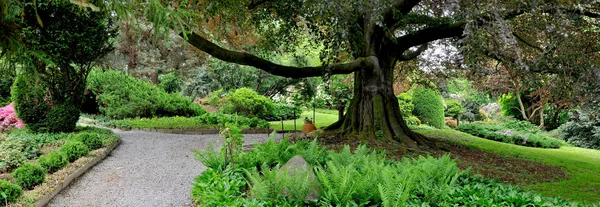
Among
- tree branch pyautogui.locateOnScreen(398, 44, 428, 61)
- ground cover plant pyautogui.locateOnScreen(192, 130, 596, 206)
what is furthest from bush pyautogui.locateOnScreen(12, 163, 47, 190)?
tree branch pyautogui.locateOnScreen(398, 44, 428, 61)

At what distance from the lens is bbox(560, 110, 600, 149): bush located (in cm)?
1391

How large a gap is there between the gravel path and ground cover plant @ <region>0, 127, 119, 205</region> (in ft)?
1.23

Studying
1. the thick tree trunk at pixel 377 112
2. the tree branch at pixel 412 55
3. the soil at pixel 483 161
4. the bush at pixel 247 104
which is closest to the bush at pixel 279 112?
the bush at pixel 247 104

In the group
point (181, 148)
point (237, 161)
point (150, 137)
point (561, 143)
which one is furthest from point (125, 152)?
point (561, 143)

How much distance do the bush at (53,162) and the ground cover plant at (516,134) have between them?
12140mm

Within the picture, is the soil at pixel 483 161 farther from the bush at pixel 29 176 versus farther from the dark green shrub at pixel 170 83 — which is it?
the dark green shrub at pixel 170 83

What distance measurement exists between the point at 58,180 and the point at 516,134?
12915mm

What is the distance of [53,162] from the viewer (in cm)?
623

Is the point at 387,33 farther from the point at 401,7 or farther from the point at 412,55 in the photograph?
the point at 412,55

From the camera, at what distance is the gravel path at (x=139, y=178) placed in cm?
525

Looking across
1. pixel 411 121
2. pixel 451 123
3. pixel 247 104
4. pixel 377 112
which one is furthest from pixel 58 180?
pixel 451 123

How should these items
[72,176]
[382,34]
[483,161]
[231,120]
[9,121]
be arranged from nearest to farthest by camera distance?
[72,176] → [483,161] → [382,34] → [9,121] → [231,120]

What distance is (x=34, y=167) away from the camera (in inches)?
216

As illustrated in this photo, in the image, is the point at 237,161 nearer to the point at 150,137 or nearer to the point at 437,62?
the point at 150,137
